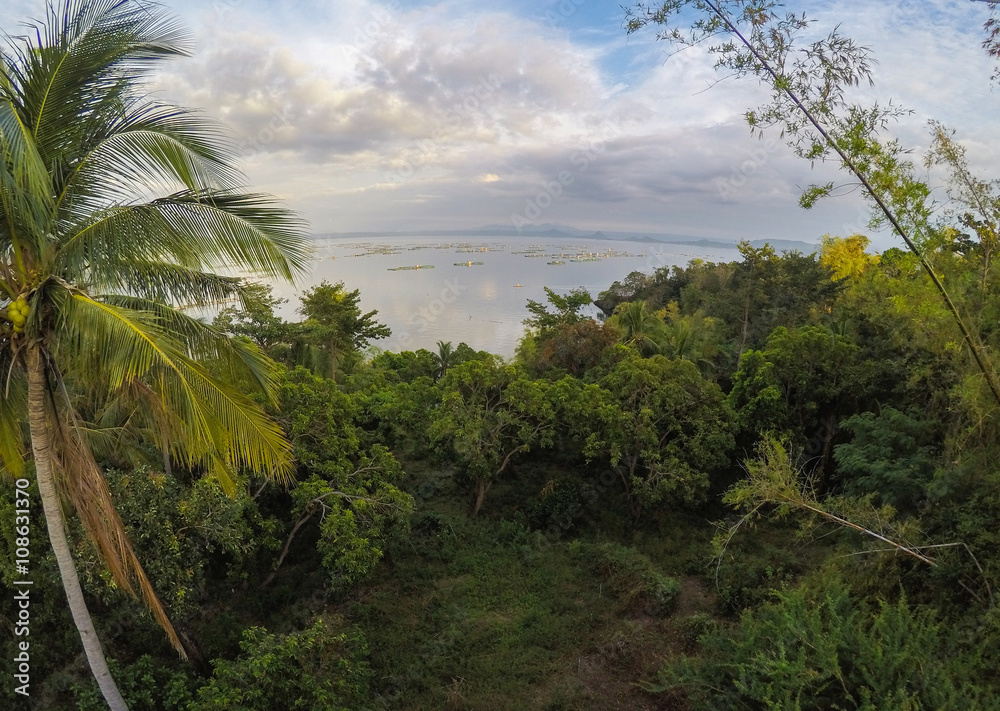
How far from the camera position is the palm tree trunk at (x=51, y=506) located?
3.82 meters

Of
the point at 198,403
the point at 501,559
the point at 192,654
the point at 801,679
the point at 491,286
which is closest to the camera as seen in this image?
the point at 198,403

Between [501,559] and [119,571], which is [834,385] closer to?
[501,559]

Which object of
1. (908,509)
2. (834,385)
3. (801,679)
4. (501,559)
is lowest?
(501,559)

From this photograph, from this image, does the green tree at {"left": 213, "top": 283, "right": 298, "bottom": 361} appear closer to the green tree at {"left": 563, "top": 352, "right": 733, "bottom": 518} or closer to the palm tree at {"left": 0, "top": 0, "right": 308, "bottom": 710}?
the green tree at {"left": 563, "top": 352, "right": 733, "bottom": 518}

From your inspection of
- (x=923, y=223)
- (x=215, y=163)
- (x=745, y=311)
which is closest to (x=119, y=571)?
(x=215, y=163)

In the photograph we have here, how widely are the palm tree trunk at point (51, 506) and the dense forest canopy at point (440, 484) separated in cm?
2

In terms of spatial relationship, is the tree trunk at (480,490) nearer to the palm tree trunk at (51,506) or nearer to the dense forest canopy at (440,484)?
the dense forest canopy at (440,484)

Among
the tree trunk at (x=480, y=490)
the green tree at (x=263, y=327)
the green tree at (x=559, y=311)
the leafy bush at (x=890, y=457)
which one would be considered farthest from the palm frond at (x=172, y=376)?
the green tree at (x=559, y=311)

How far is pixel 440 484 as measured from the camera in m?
14.6

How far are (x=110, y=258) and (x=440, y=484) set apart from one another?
38.4 feet

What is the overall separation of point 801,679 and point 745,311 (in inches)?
780

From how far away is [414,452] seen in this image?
16.3 m

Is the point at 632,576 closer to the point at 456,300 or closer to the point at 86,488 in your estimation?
the point at 86,488

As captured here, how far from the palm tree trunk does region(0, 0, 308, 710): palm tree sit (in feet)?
0.05
